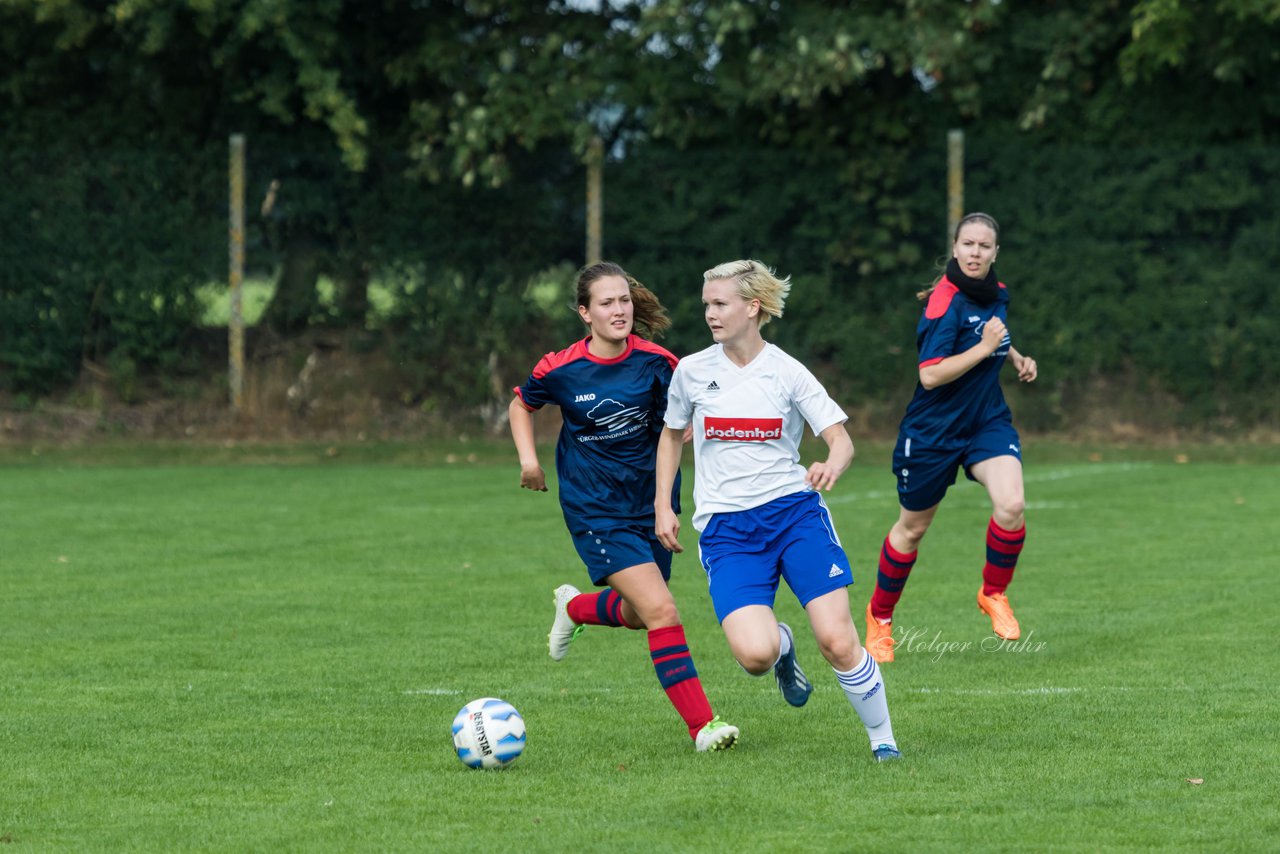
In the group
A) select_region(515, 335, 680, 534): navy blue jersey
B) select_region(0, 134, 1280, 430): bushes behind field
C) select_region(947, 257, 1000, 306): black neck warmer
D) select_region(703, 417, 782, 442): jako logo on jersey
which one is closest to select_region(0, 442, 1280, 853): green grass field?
select_region(515, 335, 680, 534): navy blue jersey

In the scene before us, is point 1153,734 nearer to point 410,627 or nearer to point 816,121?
point 410,627

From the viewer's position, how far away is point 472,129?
61.4 feet

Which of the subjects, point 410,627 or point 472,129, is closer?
point 410,627

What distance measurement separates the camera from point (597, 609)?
7.39 metres

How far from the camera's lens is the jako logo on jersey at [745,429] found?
6332mm

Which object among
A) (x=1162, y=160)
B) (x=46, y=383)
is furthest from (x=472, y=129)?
(x=1162, y=160)

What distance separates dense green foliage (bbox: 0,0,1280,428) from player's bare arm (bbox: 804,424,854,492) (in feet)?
40.7

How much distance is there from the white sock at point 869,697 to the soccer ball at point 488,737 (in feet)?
3.51

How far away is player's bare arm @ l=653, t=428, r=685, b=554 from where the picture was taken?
20.7 ft

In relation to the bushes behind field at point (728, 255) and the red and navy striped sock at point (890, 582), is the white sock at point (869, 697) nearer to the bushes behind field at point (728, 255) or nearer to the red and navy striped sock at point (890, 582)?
the red and navy striped sock at point (890, 582)

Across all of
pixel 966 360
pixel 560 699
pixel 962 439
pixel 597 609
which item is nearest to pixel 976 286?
pixel 966 360

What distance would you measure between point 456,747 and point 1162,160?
14672mm

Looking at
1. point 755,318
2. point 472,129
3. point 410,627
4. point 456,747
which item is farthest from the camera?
point 472,129

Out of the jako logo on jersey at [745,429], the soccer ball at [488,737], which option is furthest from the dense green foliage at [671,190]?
the soccer ball at [488,737]
